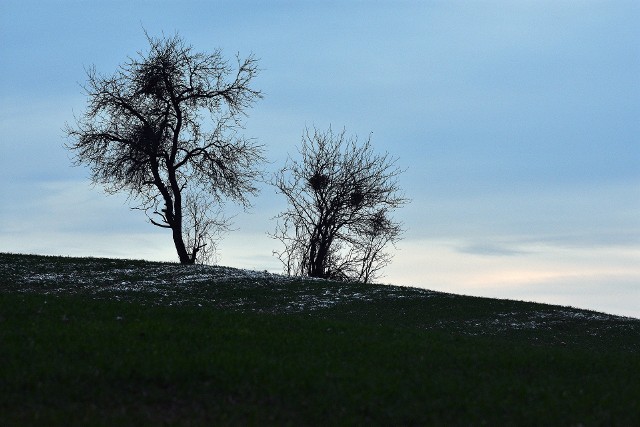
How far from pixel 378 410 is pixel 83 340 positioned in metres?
7.84

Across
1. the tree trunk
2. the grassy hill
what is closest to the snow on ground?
the grassy hill

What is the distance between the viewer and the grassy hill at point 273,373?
45.2 ft

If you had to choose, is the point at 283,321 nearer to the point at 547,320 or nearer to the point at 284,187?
the point at 547,320

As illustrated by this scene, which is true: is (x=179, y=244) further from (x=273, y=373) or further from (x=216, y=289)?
(x=273, y=373)

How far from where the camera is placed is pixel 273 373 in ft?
52.3

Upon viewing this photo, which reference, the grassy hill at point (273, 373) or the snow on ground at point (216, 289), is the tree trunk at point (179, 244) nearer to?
the snow on ground at point (216, 289)

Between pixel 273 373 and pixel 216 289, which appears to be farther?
pixel 216 289

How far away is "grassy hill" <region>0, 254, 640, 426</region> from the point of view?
1378 centimetres

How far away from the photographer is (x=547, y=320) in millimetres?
33531

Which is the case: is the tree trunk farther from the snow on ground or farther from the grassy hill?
the grassy hill

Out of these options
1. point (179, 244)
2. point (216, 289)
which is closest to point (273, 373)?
point (216, 289)

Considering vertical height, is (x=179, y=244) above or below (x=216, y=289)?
above

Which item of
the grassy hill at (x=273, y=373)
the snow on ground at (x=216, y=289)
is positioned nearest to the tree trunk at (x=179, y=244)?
the snow on ground at (x=216, y=289)

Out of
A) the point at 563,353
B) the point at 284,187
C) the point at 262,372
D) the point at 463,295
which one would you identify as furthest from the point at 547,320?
the point at 284,187
